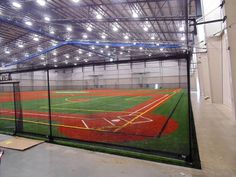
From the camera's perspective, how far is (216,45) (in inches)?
525

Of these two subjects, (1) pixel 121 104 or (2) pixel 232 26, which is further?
(1) pixel 121 104

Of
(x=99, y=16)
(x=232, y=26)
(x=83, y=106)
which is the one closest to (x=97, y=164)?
(x=232, y=26)

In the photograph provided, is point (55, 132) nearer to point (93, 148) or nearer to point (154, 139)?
point (93, 148)

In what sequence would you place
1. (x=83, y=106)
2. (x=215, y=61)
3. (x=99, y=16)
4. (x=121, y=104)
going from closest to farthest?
(x=215, y=61) → (x=83, y=106) → (x=121, y=104) → (x=99, y=16)

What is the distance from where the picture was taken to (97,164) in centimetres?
382

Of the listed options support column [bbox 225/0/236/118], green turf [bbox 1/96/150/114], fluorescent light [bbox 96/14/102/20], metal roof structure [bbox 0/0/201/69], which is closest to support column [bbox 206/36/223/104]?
metal roof structure [bbox 0/0/201/69]

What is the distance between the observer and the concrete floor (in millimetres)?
3408

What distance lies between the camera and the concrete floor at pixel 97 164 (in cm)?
341

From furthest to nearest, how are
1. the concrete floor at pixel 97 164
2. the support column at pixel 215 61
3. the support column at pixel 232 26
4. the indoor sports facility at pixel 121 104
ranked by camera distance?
1. the support column at pixel 215 61
2. the support column at pixel 232 26
3. the indoor sports facility at pixel 121 104
4. the concrete floor at pixel 97 164

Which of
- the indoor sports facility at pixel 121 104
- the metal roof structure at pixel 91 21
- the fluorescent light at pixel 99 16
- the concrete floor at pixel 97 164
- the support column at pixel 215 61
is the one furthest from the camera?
the fluorescent light at pixel 99 16

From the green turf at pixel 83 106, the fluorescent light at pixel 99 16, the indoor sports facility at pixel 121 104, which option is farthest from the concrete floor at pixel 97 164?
the fluorescent light at pixel 99 16

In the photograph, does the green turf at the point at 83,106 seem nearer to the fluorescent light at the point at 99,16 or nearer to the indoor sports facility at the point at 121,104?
the indoor sports facility at the point at 121,104

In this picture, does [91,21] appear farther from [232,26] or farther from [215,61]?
[232,26]

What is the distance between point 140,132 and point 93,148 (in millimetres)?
2118
